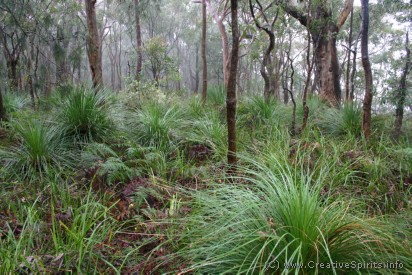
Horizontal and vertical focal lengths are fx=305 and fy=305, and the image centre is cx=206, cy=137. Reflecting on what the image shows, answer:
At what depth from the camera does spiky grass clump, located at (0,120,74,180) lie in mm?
3923

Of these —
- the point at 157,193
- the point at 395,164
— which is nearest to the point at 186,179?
the point at 157,193

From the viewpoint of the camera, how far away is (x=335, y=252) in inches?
74.5

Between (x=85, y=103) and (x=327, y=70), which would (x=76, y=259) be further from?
(x=327, y=70)

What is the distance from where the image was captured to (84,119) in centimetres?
501

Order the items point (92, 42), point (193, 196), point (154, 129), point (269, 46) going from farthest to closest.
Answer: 1. point (92, 42)
2. point (269, 46)
3. point (154, 129)
4. point (193, 196)

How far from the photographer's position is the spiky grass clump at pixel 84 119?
4953 mm

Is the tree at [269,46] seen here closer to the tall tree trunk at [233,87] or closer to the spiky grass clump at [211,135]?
the tall tree trunk at [233,87]

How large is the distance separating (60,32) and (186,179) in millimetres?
8995

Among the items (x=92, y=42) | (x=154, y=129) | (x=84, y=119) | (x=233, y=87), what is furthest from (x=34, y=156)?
(x=92, y=42)

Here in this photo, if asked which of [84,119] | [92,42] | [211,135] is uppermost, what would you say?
[92,42]

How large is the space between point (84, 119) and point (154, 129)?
1.15 metres

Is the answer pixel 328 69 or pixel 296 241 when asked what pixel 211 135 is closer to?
pixel 296 241

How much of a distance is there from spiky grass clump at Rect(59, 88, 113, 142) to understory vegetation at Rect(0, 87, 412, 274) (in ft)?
0.06

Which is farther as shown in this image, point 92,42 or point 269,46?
point 92,42
